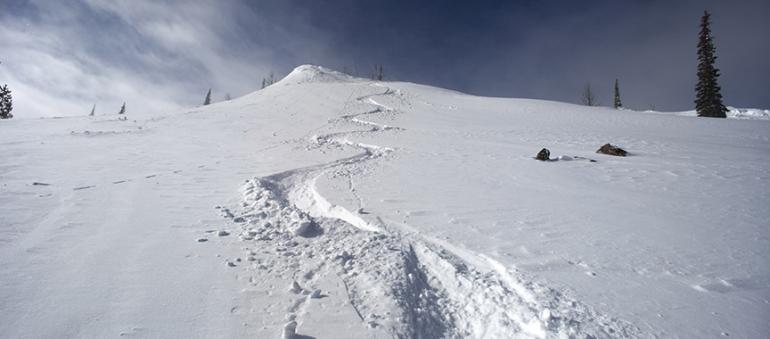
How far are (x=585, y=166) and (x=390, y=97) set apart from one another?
62.5 ft

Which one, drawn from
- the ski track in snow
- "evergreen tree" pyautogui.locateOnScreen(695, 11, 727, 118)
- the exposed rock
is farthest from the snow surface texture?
"evergreen tree" pyautogui.locateOnScreen(695, 11, 727, 118)

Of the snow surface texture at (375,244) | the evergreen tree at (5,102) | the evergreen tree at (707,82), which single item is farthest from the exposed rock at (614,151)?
the evergreen tree at (5,102)

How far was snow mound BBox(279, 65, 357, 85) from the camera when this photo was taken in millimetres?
38453

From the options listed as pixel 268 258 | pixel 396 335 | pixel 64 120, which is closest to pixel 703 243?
pixel 396 335

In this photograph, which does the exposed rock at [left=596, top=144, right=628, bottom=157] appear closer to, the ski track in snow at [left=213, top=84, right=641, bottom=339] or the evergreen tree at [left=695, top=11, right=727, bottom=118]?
the ski track in snow at [left=213, top=84, right=641, bottom=339]

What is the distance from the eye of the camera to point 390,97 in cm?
2659

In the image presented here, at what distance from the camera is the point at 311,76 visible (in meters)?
40.3

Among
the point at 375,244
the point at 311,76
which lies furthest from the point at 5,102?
the point at 375,244

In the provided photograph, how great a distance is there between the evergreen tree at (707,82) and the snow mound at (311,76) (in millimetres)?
36389

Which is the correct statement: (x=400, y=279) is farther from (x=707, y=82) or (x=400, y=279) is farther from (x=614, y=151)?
(x=707, y=82)

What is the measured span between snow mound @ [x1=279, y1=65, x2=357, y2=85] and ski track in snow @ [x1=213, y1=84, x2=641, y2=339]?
34.3 metres

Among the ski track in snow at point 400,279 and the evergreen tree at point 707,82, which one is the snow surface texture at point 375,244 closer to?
the ski track in snow at point 400,279

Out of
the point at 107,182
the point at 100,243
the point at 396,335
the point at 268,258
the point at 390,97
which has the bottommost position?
the point at 396,335

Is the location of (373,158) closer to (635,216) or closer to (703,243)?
(635,216)
